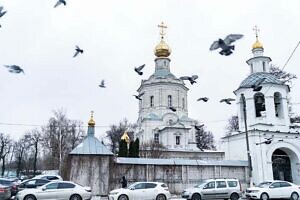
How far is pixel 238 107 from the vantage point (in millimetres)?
29203

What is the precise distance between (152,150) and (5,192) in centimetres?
2441

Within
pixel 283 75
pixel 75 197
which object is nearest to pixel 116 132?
pixel 283 75

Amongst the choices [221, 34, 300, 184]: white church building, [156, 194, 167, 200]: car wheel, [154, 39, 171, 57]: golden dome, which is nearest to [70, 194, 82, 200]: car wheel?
[156, 194, 167, 200]: car wheel

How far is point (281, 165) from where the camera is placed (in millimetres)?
29031

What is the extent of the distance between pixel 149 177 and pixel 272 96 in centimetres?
1176

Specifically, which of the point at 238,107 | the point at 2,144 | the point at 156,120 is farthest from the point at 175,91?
the point at 2,144

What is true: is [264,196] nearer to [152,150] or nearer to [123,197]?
[123,197]

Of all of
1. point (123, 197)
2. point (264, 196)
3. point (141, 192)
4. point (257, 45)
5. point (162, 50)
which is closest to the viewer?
point (123, 197)

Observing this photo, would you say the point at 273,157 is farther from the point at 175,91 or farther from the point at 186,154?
the point at 175,91

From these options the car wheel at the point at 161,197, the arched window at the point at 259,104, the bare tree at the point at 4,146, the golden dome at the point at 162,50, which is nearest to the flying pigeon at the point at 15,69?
the car wheel at the point at 161,197

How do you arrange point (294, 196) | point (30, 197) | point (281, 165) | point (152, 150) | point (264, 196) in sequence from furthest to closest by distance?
point (152, 150)
point (281, 165)
point (294, 196)
point (264, 196)
point (30, 197)

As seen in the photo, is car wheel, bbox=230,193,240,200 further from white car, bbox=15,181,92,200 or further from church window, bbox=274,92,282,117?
church window, bbox=274,92,282,117

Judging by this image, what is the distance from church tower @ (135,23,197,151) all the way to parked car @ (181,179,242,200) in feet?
82.7

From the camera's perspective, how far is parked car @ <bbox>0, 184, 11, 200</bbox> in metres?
18.7
